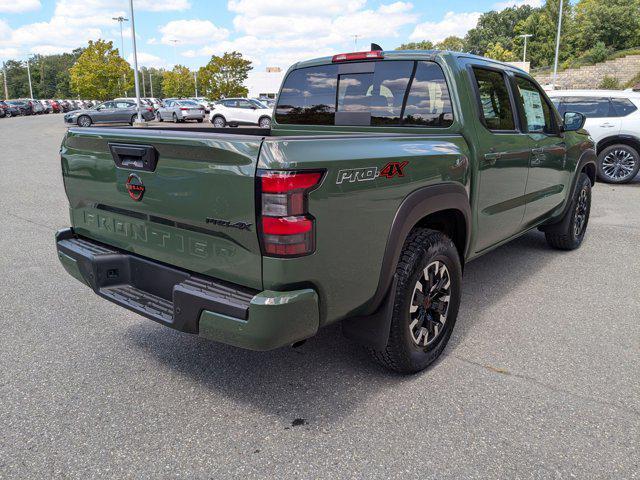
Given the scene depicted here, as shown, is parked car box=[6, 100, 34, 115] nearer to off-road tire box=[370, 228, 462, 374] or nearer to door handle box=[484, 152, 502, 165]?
door handle box=[484, 152, 502, 165]

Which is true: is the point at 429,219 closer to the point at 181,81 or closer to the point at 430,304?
the point at 430,304

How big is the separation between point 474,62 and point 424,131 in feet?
2.32

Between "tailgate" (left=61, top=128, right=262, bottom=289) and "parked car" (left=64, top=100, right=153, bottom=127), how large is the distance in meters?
29.7

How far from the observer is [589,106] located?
36.4 ft

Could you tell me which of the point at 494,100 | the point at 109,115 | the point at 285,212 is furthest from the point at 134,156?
the point at 109,115

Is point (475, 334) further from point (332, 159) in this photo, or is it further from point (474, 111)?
point (332, 159)

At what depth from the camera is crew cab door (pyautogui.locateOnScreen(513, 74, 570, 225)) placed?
14.1ft

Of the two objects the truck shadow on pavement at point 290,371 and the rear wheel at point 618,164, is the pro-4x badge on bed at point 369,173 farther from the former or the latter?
the rear wheel at point 618,164

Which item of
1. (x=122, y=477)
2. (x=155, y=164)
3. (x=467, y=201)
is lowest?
(x=122, y=477)

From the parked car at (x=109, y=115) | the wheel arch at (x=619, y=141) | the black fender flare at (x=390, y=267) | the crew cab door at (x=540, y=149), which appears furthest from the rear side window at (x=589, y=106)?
the parked car at (x=109, y=115)

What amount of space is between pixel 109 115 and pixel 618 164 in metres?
28.1

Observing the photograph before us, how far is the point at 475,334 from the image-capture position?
12.4ft

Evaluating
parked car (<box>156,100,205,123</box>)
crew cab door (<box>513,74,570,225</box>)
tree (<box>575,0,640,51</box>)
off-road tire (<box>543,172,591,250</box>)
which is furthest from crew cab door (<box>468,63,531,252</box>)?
tree (<box>575,0,640,51</box>)

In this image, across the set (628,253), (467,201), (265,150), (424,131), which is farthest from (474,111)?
(628,253)
